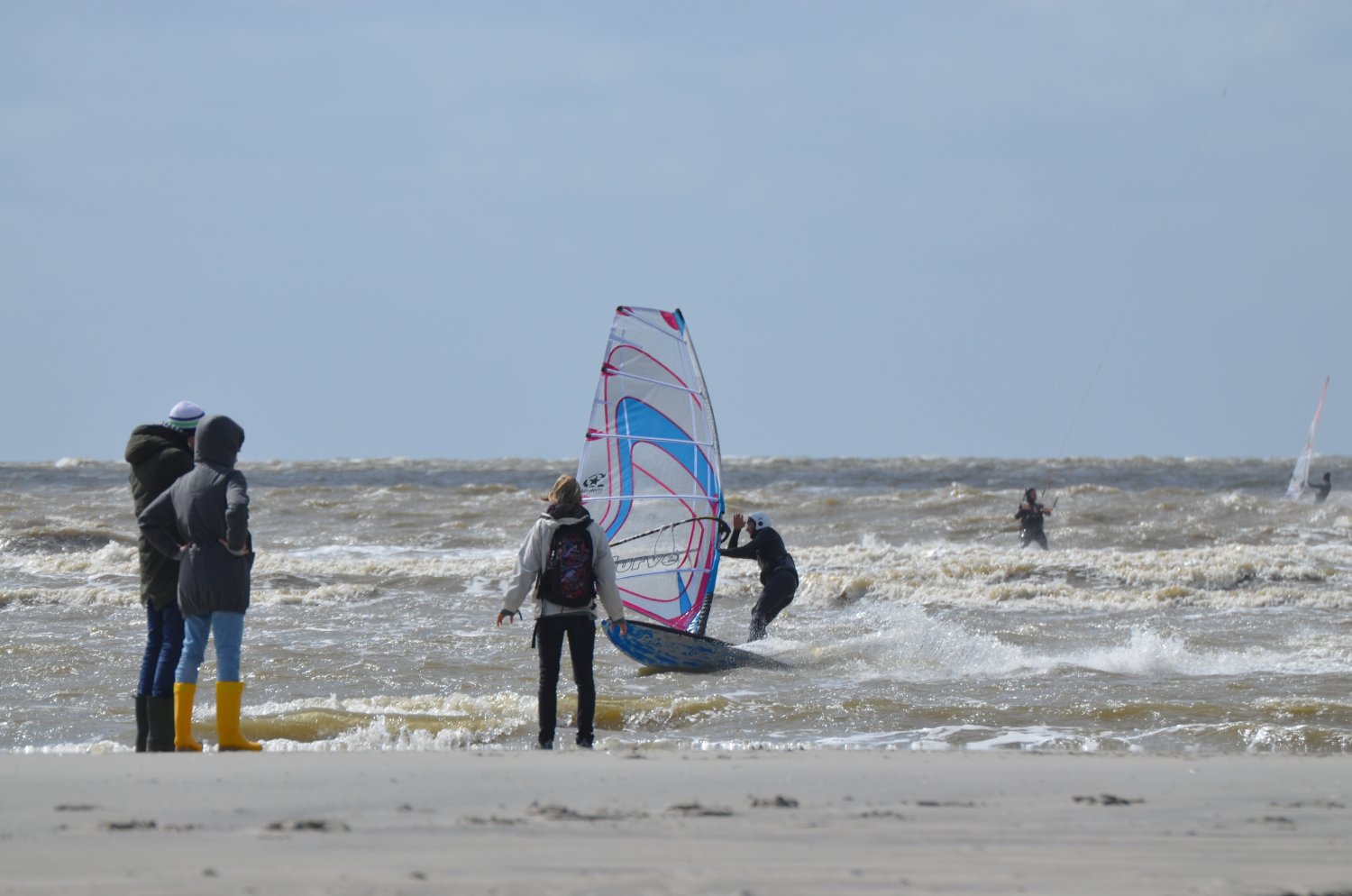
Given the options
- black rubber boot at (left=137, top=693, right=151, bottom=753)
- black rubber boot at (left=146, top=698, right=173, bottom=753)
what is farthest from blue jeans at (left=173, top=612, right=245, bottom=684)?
black rubber boot at (left=137, top=693, right=151, bottom=753)

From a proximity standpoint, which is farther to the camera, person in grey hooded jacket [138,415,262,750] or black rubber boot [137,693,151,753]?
black rubber boot [137,693,151,753]

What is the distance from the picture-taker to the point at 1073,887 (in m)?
3.26

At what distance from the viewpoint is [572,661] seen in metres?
5.94

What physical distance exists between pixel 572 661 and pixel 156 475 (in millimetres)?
1882

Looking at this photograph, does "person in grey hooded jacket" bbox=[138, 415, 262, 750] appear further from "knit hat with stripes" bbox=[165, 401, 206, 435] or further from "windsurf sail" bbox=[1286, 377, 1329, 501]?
"windsurf sail" bbox=[1286, 377, 1329, 501]

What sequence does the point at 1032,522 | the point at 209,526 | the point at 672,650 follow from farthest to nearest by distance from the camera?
1. the point at 1032,522
2. the point at 672,650
3. the point at 209,526

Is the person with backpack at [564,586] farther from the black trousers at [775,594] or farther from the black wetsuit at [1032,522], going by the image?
the black wetsuit at [1032,522]

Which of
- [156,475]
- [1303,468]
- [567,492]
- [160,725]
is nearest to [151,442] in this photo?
[156,475]

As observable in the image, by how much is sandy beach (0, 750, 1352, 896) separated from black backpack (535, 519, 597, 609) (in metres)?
0.80

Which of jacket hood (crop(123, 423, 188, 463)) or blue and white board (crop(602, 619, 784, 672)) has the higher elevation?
jacket hood (crop(123, 423, 188, 463))

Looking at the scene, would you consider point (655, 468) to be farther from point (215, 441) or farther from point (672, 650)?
point (215, 441)

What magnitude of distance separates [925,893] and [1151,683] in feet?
19.8

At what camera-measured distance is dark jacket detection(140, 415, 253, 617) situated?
17.2 ft

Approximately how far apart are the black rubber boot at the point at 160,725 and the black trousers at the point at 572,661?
1.53 m
